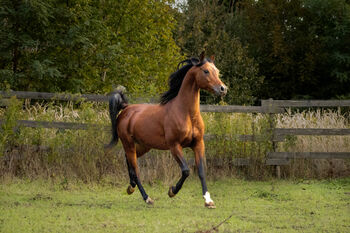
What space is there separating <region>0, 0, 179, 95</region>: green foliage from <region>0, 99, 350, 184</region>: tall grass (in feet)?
6.93

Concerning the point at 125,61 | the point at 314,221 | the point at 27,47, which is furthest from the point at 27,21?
the point at 314,221

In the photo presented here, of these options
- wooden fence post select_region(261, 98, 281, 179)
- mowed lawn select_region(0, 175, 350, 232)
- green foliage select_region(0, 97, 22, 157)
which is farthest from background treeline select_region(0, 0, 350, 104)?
mowed lawn select_region(0, 175, 350, 232)

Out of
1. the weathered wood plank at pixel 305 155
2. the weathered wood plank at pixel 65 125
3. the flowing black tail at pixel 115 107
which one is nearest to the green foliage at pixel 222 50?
the weathered wood plank at pixel 305 155

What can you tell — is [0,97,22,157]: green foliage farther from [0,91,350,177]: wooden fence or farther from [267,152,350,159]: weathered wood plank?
[267,152,350,159]: weathered wood plank

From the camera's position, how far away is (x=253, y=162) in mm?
10617

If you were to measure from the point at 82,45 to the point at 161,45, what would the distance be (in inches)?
141

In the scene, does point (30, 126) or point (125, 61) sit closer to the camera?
point (30, 126)

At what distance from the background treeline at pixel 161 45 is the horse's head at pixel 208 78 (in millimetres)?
4769

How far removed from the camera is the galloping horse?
5953 mm

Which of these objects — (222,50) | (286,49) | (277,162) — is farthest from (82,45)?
(222,50)

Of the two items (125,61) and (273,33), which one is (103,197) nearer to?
(125,61)

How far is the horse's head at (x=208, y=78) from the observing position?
5.78m

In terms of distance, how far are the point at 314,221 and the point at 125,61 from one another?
9.34 meters

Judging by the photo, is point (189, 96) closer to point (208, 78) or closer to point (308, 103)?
point (208, 78)
